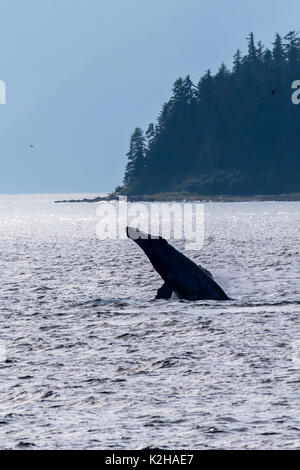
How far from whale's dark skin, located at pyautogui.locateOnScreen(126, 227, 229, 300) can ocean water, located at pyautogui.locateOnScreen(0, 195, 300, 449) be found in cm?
80

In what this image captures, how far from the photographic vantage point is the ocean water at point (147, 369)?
1719 cm

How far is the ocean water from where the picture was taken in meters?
17.2

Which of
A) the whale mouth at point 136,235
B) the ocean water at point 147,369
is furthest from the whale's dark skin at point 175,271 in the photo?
the ocean water at point 147,369

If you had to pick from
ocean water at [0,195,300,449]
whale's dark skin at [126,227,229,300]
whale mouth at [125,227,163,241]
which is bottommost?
ocean water at [0,195,300,449]

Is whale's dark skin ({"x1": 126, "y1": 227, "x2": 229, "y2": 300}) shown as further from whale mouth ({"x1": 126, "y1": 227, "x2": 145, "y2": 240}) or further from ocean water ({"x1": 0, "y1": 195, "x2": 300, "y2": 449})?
ocean water ({"x1": 0, "y1": 195, "x2": 300, "y2": 449})

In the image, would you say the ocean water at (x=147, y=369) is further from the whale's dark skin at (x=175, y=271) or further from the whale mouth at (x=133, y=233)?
the whale mouth at (x=133, y=233)

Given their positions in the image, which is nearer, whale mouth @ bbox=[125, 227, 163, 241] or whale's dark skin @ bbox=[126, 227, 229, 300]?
whale mouth @ bbox=[125, 227, 163, 241]

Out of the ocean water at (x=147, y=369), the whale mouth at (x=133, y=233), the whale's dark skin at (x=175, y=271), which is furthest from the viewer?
the whale's dark skin at (x=175, y=271)

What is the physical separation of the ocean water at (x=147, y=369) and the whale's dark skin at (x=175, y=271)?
0.80 metres

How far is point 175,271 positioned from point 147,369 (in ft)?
39.6

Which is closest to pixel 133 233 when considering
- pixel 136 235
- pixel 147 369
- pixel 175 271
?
pixel 136 235

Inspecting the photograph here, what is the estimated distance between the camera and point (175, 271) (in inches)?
1362

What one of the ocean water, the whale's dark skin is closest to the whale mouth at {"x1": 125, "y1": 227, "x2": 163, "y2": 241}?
the whale's dark skin
